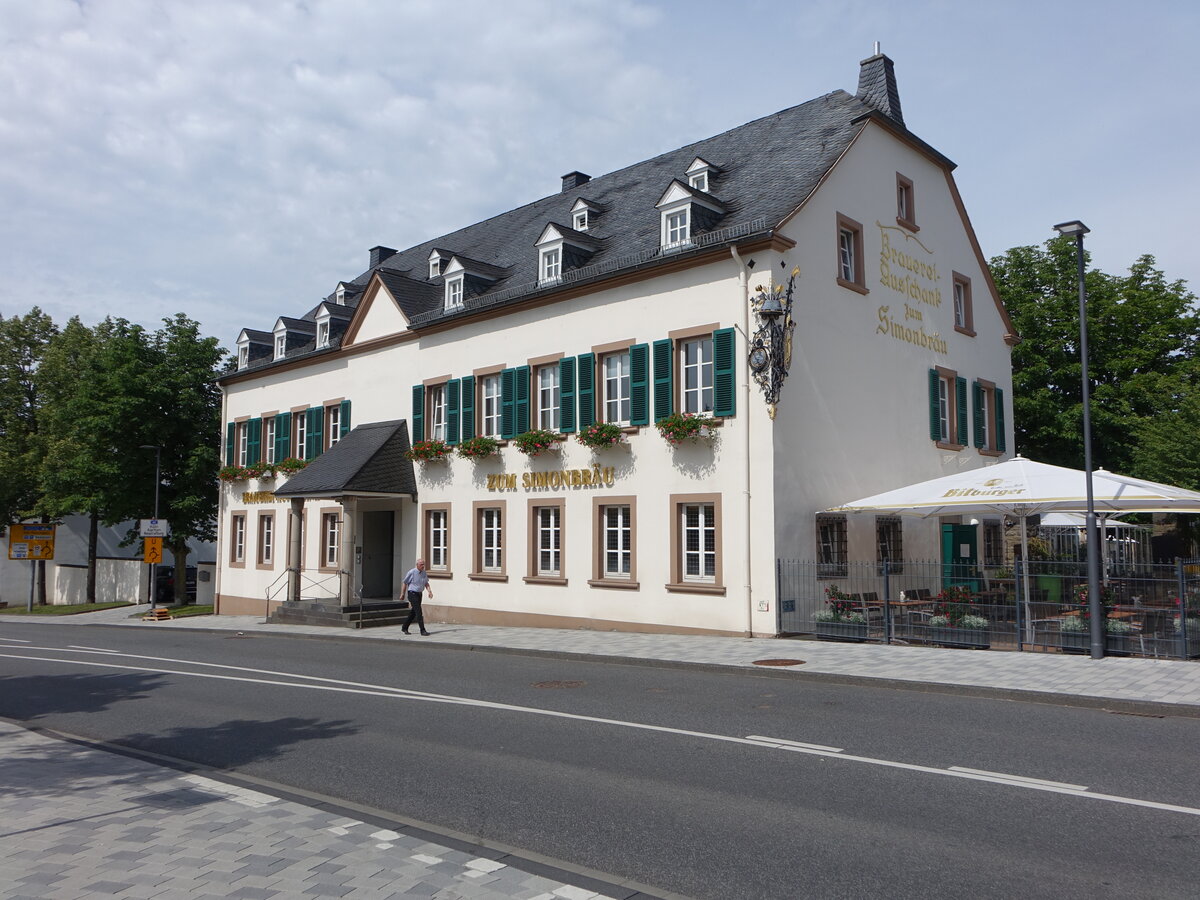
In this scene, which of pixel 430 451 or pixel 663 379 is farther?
pixel 430 451

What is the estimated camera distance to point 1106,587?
48.3 ft

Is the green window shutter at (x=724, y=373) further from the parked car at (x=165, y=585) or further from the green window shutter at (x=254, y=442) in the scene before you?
the parked car at (x=165, y=585)

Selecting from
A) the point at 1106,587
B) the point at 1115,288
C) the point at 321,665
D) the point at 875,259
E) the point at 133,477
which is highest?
the point at 1115,288

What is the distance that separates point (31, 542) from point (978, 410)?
37.9 meters

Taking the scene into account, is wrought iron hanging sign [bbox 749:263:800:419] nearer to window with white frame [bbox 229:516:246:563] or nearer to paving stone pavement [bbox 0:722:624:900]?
paving stone pavement [bbox 0:722:624:900]

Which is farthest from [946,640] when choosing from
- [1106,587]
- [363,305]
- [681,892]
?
[363,305]

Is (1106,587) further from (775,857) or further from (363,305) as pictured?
(363,305)

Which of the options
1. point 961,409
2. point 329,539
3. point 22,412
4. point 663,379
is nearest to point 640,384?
point 663,379

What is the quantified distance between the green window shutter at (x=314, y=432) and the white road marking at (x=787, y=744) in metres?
22.6

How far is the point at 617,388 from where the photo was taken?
2089 centimetres

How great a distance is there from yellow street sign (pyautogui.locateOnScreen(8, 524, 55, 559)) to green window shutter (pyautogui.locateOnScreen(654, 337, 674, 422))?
3326 centimetres

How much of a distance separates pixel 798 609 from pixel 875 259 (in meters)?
8.47

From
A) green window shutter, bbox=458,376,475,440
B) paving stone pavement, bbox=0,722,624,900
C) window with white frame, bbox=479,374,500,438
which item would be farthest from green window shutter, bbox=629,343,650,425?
paving stone pavement, bbox=0,722,624,900

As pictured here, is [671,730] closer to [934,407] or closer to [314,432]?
[934,407]
